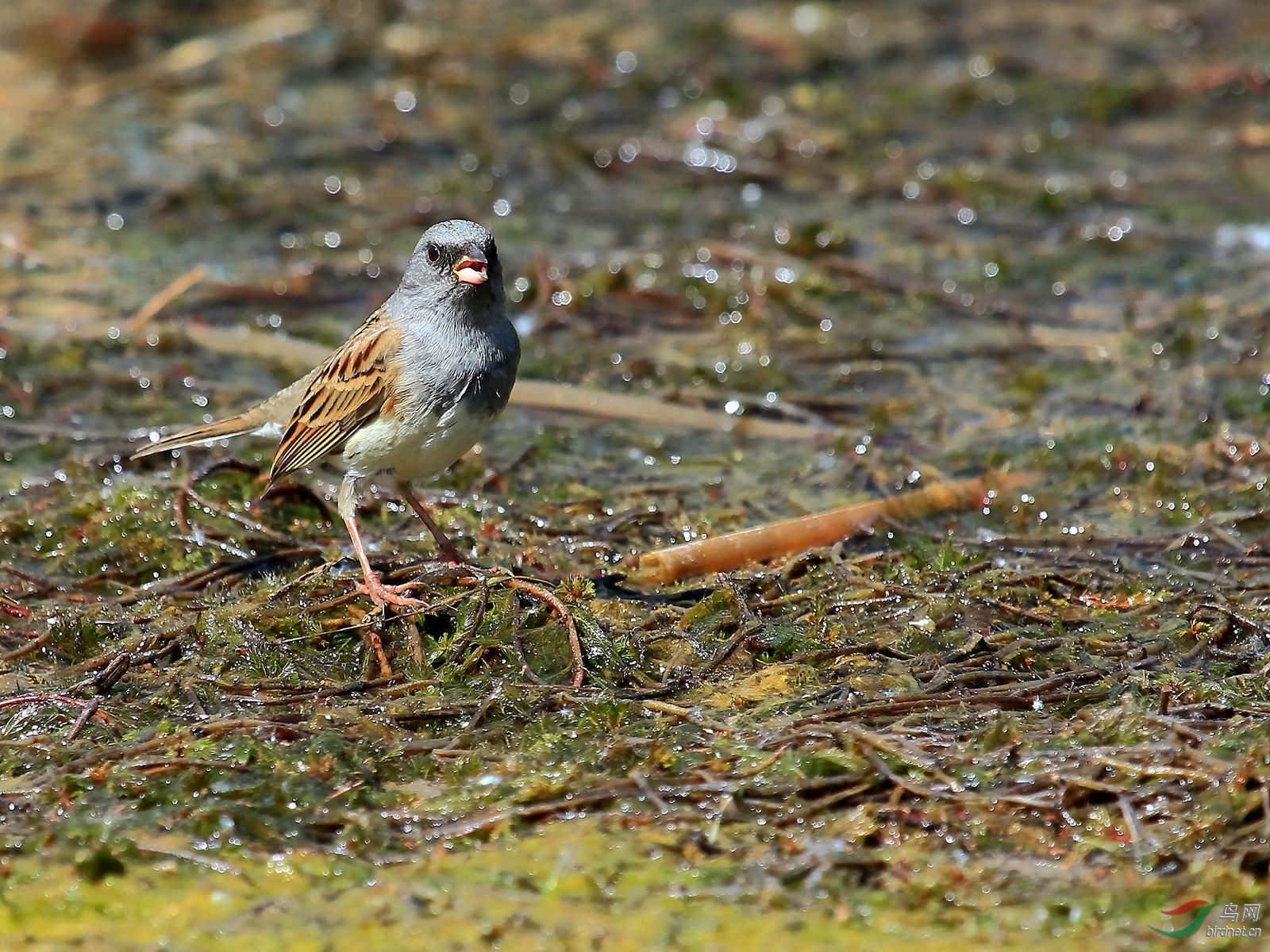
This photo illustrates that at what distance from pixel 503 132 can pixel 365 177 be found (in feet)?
3.88

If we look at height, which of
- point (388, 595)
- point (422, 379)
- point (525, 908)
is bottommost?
point (525, 908)

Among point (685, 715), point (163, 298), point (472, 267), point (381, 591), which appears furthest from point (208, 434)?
point (685, 715)

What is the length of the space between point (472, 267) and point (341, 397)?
28.7 inches

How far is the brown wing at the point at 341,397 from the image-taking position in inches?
239

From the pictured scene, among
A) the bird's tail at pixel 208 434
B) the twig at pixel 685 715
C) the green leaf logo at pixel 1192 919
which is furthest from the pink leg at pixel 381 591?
the green leaf logo at pixel 1192 919

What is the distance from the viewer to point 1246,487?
23.4ft

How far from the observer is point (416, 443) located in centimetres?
591

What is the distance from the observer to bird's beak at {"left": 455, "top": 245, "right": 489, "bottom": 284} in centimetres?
589

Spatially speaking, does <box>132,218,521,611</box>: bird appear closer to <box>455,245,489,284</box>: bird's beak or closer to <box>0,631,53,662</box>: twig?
<box>455,245,489,284</box>: bird's beak

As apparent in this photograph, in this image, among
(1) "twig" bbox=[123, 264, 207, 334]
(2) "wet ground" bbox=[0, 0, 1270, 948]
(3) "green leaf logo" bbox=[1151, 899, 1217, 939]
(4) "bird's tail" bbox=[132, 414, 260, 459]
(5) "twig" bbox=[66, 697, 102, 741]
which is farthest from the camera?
(1) "twig" bbox=[123, 264, 207, 334]

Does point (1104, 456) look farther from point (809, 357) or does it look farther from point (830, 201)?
point (830, 201)

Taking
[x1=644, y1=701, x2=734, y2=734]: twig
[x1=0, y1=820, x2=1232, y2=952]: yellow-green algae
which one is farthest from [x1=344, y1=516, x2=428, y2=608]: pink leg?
[x1=0, y1=820, x2=1232, y2=952]: yellow-green algae

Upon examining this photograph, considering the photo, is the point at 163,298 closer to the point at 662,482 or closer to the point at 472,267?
the point at 662,482

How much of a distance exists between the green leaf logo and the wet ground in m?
0.03
